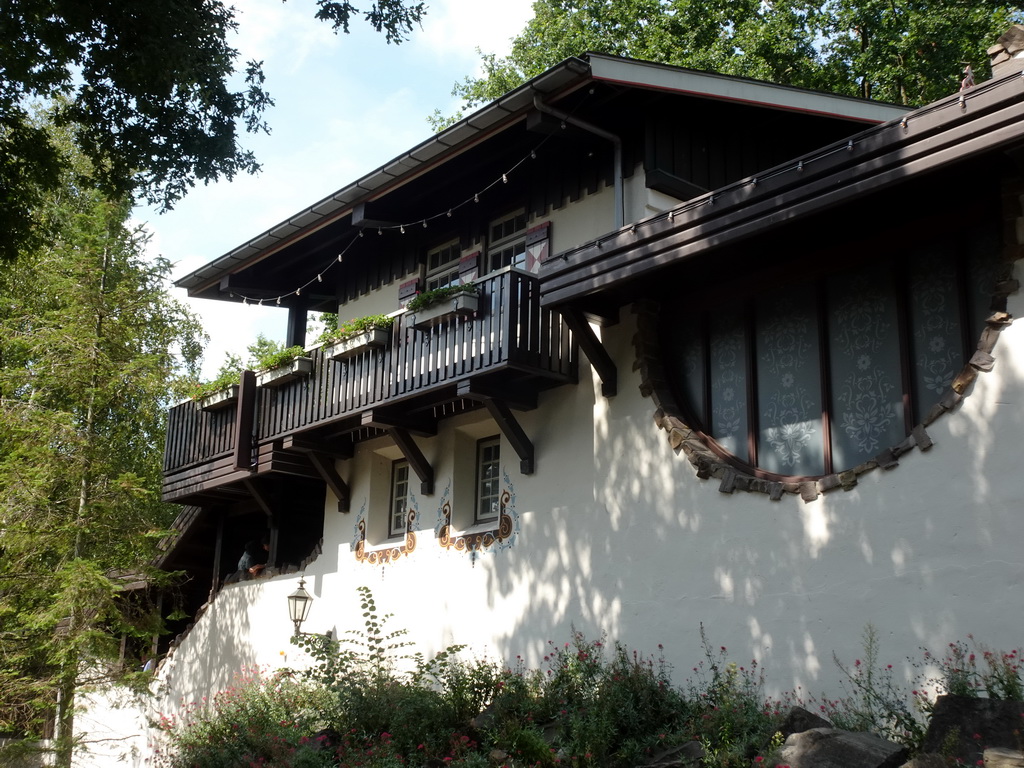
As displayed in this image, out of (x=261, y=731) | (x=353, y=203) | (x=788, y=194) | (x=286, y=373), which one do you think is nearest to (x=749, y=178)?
(x=788, y=194)

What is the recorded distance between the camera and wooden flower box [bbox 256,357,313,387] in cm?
1552

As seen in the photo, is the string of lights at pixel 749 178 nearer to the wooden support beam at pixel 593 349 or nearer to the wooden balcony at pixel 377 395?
the wooden support beam at pixel 593 349

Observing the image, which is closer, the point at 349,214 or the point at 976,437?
the point at 976,437

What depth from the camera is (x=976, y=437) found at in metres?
9.10

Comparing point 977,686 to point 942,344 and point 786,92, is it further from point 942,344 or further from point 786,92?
point 786,92

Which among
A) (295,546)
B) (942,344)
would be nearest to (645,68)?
(942,344)

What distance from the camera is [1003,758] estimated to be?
6609 mm

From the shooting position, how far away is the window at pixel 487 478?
1423 cm

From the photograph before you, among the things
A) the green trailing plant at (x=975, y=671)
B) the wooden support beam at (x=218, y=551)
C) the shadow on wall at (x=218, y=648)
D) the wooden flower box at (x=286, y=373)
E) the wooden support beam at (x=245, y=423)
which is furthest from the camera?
the wooden support beam at (x=218, y=551)

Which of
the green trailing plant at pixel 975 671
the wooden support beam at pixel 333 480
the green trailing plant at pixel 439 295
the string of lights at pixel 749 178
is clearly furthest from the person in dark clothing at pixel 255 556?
the green trailing plant at pixel 975 671

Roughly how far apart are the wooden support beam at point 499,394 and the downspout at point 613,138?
2208 millimetres

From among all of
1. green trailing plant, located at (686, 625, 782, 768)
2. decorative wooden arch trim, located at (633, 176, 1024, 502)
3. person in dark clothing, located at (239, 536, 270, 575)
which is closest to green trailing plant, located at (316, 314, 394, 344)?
decorative wooden arch trim, located at (633, 176, 1024, 502)

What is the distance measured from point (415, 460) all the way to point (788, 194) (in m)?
6.59

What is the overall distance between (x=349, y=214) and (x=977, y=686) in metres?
10.5
